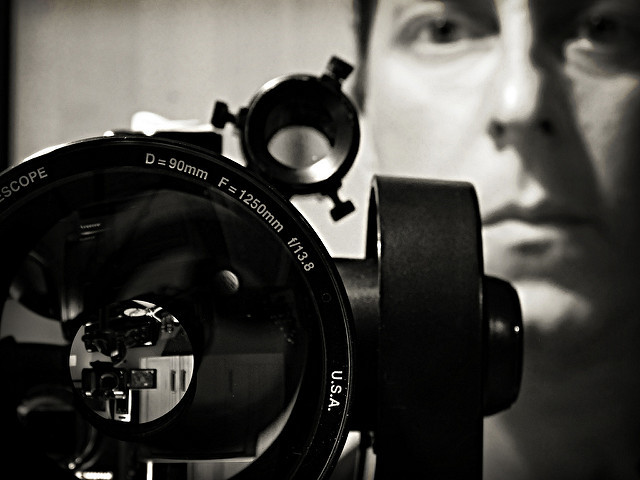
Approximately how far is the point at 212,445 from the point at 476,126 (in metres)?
0.45

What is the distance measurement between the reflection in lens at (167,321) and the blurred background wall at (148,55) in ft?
1.07

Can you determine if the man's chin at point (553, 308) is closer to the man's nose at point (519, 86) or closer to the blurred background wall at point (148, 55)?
the man's nose at point (519, 86)

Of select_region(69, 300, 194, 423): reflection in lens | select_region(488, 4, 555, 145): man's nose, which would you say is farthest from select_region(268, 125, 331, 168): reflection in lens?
select_region(69, 300, 194, 423): reflection in lens

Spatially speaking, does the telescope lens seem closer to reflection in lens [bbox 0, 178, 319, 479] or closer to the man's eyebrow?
reflection in lens [bbox 0, 178, 319, 479]

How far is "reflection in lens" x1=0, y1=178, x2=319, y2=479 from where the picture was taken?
1.57ft

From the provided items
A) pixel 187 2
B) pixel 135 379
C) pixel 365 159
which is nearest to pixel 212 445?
pixel 135 379

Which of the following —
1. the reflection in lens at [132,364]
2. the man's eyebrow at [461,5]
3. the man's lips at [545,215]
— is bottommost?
the reflection in lens at [132,364]

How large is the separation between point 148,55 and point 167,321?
44cm

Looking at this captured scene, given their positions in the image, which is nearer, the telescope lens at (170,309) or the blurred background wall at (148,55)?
the telescope lens at (170,309)

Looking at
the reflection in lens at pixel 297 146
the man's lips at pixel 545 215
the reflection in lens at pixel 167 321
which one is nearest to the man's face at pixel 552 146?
the man's lips at pixel 545 215

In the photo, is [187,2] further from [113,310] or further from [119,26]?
[113,310]

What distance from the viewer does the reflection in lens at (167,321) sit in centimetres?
48

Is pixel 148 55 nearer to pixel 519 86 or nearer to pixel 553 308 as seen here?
pixel 519 86

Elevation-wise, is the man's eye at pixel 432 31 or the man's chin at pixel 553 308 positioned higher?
the man's eye at pixel 432 31
